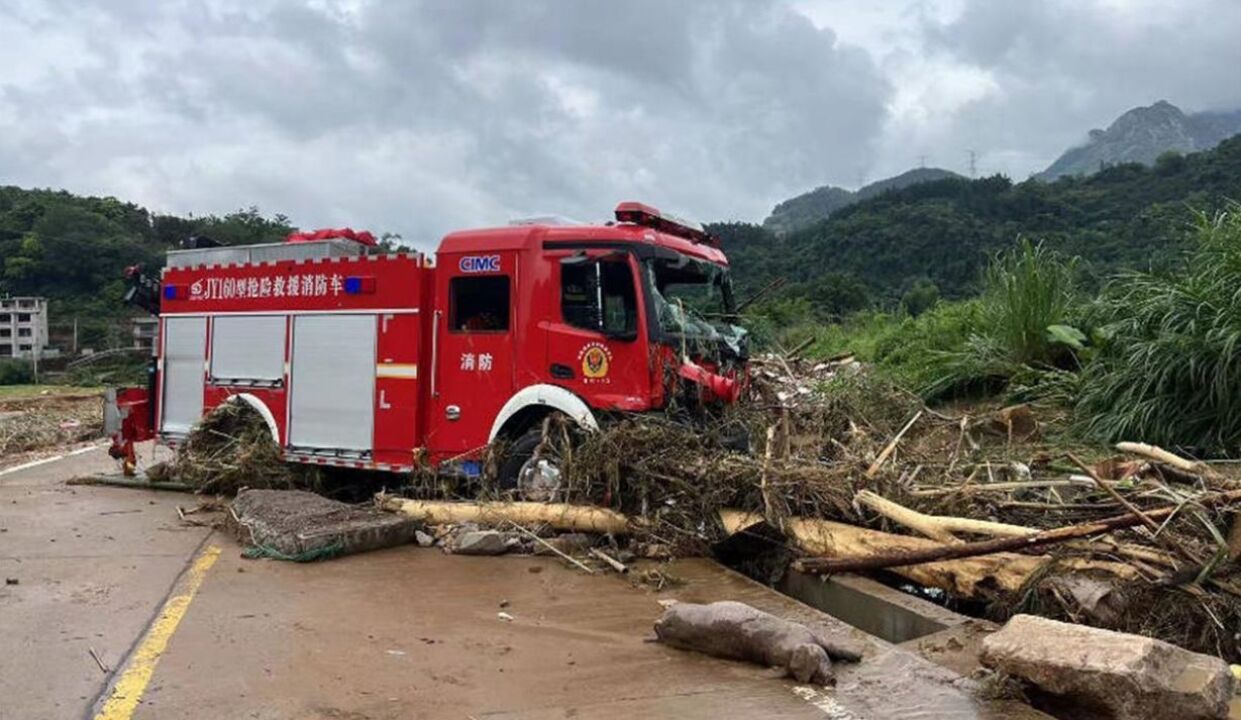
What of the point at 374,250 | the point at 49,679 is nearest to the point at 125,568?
the point at 49,679

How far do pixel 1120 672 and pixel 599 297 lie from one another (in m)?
5.09

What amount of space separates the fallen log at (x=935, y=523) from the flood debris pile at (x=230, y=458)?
6.03m

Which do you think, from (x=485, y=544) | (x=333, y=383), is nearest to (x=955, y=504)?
(x=485, y=544)

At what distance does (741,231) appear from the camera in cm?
4291

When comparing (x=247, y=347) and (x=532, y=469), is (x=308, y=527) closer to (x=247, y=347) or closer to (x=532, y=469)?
(x=532, y=469)

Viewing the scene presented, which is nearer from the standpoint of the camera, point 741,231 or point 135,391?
point 135,391

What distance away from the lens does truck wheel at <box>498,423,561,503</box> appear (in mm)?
7621

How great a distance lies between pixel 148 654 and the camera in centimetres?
461

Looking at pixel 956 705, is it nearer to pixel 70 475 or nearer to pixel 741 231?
pixel 70 475

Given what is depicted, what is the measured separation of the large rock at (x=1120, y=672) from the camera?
11.5 ft

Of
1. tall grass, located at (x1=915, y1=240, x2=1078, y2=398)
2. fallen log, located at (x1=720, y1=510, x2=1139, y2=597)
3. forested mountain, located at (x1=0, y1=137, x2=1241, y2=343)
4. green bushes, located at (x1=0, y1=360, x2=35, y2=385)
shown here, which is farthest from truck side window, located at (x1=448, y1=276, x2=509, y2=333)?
green bushes, located at (x1=0, y1=360, x2=35, y2=385)

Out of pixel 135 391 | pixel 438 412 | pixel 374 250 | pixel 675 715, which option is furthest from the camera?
pixel 135 391

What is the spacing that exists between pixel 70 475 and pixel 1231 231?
1333cm

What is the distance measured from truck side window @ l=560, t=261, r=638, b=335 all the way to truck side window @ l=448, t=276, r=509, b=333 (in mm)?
630
